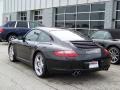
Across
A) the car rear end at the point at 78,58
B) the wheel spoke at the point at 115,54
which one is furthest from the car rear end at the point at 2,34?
the car rear end at the point at 78,58

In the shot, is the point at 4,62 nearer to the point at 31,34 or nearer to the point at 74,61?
the point at 31,34

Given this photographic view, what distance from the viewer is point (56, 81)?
6.64m

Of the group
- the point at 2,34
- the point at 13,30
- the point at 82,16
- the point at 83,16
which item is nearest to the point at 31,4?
the point at 82,16

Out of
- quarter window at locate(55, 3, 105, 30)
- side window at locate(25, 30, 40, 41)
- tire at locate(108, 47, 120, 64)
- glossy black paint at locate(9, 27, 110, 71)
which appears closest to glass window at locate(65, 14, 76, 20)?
quarter window at locate(55, 3, 105, 30)

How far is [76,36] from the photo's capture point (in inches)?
294

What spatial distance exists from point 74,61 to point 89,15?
46.1ft

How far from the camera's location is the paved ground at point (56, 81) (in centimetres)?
609

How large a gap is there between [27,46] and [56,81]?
5.91 ft

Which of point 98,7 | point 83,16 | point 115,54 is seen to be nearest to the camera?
point 115,54

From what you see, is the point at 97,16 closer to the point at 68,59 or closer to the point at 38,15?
the point at 38,15

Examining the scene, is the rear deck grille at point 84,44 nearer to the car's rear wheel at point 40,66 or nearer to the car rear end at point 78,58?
the car rear end at point 78,58

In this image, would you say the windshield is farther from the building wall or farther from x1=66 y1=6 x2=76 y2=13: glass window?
x1=66 y1=6 x2=76 y2=13: glass window

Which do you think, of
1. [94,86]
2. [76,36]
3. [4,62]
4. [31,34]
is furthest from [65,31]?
[4,62]

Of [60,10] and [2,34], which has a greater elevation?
Result: [60,10]
